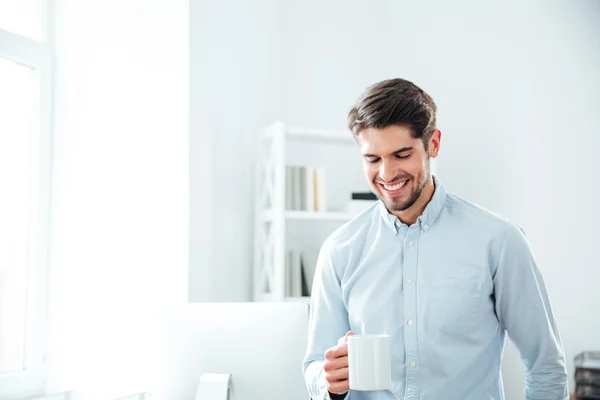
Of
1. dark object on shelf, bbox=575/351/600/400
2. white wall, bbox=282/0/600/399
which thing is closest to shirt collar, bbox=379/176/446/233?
dark object on shelf, bbox=575/351/600/400

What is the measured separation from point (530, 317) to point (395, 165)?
17.9 inches

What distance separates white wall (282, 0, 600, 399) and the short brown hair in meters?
1.46

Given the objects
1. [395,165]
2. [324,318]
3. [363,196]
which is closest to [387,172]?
[395,165]

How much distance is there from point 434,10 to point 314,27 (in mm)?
626

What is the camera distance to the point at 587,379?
231 cm

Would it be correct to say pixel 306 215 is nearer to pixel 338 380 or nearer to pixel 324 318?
pixel 324 318

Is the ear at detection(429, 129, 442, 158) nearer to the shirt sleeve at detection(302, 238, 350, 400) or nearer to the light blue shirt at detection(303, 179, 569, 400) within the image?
the light blue shirt at detection(303, 179, 569, 400)

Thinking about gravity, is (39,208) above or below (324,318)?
above

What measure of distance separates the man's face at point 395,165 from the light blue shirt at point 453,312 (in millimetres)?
92

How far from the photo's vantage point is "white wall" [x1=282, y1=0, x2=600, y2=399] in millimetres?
2744

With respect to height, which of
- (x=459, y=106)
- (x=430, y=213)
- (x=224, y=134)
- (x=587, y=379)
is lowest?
(x=587, y=379)

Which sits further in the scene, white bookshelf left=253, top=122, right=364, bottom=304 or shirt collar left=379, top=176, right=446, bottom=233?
white bookshelf left=253, top=122, right=364, bottom=304

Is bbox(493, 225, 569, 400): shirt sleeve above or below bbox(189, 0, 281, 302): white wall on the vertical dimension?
below

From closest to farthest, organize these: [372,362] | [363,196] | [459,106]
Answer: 1. [372,362]
2. [363,196]
3. [459,106]
